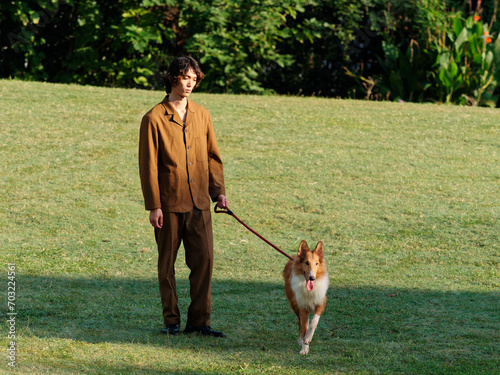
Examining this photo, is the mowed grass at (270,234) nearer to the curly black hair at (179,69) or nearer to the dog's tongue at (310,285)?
the dog's tongue at (310,285)

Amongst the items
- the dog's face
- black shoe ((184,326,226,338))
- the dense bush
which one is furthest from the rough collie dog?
the dense bush

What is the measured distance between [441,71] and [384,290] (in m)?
A: 9.63

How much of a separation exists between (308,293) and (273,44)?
12.5 metres

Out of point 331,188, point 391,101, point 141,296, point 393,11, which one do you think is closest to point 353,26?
point 393,11

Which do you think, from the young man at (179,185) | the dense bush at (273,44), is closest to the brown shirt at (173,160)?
the young man at (179,185)

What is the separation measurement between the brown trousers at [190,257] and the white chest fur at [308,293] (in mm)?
736

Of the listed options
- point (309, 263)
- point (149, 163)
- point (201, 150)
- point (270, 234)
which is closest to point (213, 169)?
point (201, 150)

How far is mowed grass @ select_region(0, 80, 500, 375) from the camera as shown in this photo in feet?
16.9

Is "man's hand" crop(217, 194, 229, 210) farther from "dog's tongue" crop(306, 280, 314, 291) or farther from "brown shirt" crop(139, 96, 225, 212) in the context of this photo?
"dog's tongue" crop(306, 280, 314, 291)

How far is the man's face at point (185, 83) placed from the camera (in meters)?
5.20

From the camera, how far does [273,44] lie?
16906 mm

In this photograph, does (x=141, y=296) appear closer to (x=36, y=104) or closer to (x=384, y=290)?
(x=384, y=290)

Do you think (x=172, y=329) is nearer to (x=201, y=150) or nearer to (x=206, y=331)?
(x=206, y=331)

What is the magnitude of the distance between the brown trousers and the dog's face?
2.41 ft
